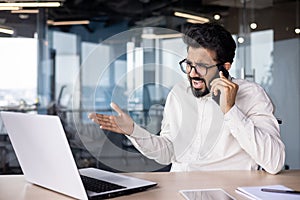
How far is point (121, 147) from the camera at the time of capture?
2.38m

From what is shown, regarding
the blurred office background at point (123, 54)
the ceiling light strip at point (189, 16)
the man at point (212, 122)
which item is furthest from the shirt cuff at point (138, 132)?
the ceiling light strip at point (189, 16)

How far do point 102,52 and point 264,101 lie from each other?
339 centimetres

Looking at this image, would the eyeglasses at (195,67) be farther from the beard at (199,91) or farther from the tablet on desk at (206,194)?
the tablet on desk at (206,194)

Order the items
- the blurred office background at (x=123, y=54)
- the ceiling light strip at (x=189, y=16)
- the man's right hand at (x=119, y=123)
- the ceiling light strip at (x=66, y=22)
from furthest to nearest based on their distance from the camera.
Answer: the ceiling light strip at (x=66, y=22) < the ceiling light strip at (x=189, y=16) < the blurred office background at (x=123, y=54) < the man's right hand at (x=119, y=123)

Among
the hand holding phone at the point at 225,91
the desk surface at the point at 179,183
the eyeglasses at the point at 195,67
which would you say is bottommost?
the desk surface at the point at 179,183

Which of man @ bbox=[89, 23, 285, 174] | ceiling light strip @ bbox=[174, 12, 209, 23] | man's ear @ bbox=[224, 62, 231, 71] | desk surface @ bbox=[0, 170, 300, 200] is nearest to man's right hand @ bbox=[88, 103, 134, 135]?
man @ bbox=[89, 23, 285, 174]

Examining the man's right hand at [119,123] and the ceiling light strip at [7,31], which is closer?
the man's right hand at [119,123]

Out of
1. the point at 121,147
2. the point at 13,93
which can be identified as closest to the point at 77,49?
the point at 13,93

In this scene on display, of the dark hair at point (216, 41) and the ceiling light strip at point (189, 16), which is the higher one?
the ceiling light strip at point (189, 16)

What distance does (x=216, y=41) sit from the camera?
1819 mm

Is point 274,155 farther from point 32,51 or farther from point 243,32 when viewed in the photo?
point 32,51

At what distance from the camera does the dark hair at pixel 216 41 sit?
1.80m

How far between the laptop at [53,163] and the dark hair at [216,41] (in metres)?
0.73

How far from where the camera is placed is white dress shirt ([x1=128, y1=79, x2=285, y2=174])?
1.47 meters
